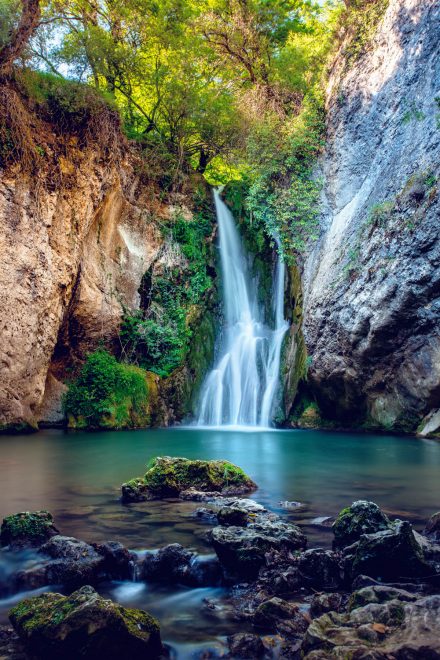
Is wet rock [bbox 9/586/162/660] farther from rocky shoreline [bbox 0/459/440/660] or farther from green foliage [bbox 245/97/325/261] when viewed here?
green foliage [bbox 245/97/325/261]

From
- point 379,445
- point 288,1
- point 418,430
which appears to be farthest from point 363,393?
point 288,1

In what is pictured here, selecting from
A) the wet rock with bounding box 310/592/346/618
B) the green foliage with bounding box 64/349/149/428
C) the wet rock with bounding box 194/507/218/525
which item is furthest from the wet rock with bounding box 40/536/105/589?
the green foliage with bounding box 64/349/149/428

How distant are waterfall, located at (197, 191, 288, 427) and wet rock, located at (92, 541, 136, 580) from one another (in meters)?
12.4

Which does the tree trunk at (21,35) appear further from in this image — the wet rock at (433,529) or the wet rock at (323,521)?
the wet rock at (433,529)

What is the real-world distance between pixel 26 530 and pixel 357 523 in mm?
2690

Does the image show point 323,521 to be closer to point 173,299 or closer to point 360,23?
point 173,299

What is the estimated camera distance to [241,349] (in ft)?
57.9

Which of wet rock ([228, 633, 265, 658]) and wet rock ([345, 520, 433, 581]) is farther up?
wet rock ([345, 520, 433, 581])

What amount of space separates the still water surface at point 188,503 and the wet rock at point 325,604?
1.69 feet

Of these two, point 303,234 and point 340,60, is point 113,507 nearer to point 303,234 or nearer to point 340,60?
point 303,234

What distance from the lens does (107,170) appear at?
51.3ft

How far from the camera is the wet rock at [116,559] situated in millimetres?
3727

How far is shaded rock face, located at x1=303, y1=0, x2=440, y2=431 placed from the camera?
12250 mm

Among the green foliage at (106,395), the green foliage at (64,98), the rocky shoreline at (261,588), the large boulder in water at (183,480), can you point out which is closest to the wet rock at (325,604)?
the rocky shoreline at (261,588)
